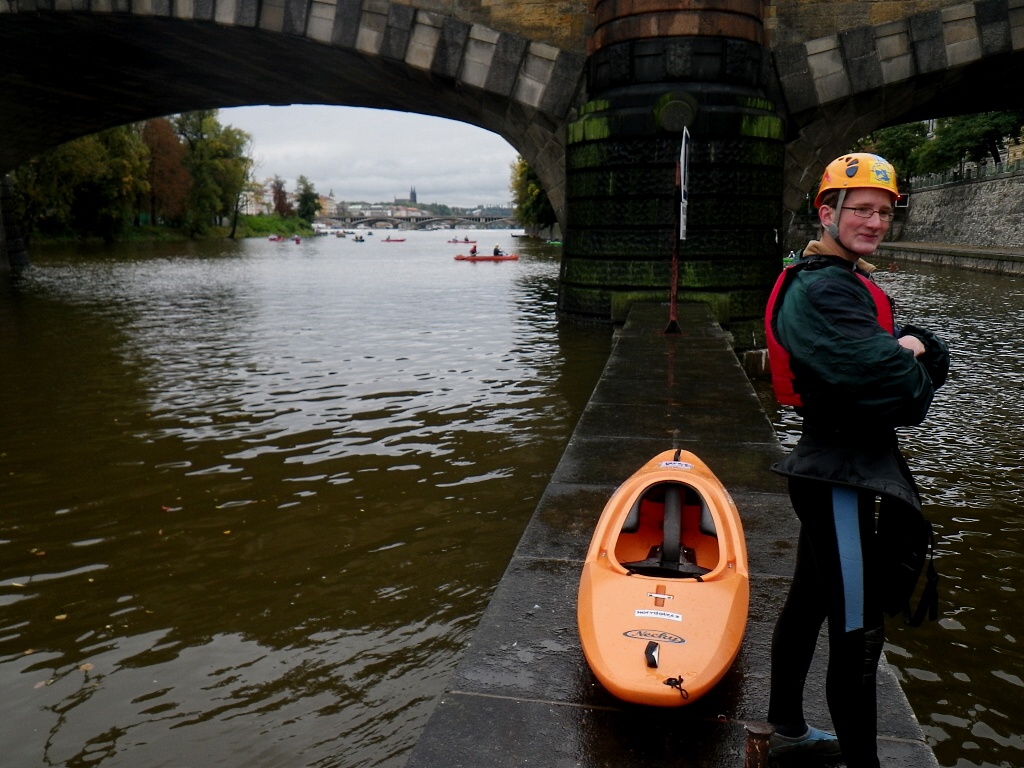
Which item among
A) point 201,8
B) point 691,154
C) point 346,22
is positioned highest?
point 201,8

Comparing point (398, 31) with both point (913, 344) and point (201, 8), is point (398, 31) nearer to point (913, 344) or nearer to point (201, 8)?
point (201, 8)

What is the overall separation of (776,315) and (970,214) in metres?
44.9

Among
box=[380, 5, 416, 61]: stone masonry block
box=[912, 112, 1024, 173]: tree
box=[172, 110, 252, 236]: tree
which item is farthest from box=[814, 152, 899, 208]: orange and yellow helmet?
box=[172, 110, 252, 236]: tree

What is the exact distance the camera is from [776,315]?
233 centimetres

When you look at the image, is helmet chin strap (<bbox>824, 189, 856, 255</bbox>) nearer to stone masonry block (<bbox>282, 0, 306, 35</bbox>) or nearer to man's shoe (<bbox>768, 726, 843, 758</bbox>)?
man's shoe (<bbox>768, 726, 843, 758</bbox>)

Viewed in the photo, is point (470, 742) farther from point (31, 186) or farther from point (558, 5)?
point (31, 186)

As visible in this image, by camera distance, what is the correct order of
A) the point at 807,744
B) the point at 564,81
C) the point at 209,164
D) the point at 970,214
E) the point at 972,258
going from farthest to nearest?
the point at 209,164, the point at 970,214, the point at 972,258, the point at 564,81, the point at 807,744

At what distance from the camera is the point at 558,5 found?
14.7 meters

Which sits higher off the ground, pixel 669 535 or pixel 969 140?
pixel 969 140

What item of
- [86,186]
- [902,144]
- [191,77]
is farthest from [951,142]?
[86,186]

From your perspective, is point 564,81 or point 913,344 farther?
point 564,81

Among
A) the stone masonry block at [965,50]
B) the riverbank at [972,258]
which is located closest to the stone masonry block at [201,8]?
the stone masonry block at [965,50]

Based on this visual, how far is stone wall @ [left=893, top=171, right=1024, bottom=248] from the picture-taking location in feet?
117

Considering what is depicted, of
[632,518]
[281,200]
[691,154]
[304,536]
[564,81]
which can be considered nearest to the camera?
[632,518]
